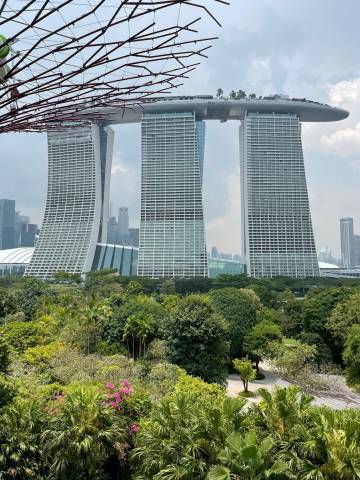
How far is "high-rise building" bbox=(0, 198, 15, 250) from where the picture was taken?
17950cm

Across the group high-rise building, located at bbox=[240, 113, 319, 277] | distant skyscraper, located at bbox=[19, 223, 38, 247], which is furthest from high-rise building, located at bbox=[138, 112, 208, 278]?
distant skyscraper, located at bbox=[19, 223, 38, 247]

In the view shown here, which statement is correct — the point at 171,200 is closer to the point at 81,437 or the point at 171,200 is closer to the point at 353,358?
the point at 353,358

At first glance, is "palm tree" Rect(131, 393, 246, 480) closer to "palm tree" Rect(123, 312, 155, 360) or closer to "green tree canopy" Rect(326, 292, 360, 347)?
"palm tree" Rect(123, 312, 155, 360)

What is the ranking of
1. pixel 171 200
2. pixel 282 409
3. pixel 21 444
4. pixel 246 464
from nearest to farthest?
pixel 246 464
pixel 282 409
pixel 21 444
pixel 171 200

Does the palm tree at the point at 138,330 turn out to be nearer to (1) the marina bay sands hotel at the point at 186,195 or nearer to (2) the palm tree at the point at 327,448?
Result: (2) the palm tree at the point at 327,448

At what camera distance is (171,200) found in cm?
8369

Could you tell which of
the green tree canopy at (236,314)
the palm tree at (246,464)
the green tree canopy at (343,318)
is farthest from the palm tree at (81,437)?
the green tree canopy at (343,318)

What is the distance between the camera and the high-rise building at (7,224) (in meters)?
180

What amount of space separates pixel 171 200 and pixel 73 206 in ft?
72.2

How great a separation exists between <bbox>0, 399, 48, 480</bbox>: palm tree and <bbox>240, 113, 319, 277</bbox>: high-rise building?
7243 centimetres

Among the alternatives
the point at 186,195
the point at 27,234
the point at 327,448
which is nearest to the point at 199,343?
the point at 327,448

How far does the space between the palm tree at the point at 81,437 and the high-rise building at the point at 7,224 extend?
18136cm

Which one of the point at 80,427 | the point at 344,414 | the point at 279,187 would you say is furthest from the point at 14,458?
the point at 279,187

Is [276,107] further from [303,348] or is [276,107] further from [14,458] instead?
[14,458]
